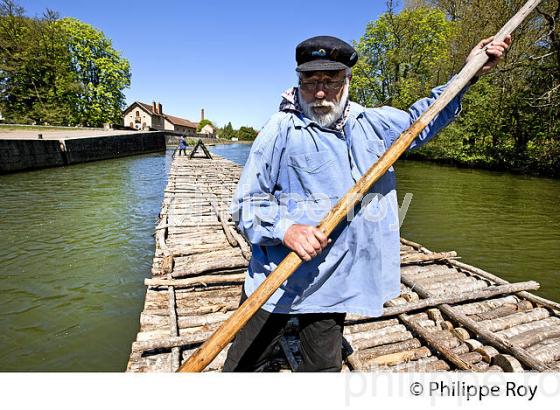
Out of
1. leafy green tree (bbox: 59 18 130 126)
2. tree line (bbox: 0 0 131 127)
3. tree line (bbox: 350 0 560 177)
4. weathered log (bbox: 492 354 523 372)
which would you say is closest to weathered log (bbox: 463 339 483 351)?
weathered log (bbox: 492 354 523 372)

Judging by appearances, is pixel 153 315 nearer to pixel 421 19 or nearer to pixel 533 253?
pixel 533 253

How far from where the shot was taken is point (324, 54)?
176 centimetres

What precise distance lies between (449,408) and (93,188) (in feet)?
55.2

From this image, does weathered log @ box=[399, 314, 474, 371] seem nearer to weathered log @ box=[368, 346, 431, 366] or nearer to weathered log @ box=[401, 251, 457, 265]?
weathered log @ box=[368, 346, 431, 366]

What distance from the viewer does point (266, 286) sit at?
1.67 meters

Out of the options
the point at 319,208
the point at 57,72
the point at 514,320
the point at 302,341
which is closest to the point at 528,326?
the point at 514,320

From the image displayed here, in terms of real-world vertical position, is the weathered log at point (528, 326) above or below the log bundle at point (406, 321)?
above

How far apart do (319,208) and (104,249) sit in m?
7.02

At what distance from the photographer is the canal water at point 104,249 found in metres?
4.37

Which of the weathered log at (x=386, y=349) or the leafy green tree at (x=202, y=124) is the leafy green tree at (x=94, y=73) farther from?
the leafy green tree at (x=202, y=124)

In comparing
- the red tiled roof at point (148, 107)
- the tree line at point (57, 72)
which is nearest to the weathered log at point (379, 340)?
the tree line at point (57, 72)

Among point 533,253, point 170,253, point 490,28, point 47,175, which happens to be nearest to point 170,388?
point 170,253

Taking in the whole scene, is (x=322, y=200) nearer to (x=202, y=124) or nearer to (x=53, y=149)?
(x=53, y=149)

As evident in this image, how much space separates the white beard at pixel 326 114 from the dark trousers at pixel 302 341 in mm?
1129
